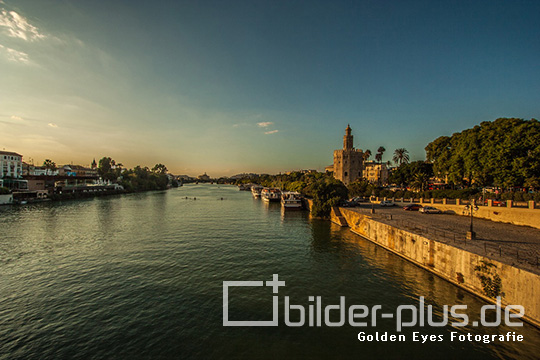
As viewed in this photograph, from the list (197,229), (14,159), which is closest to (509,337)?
(197,229)

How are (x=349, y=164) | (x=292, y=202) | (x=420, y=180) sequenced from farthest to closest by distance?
1. (x=349, y=164)
2. (x=292, y=202)
3. (x=420, y=180)

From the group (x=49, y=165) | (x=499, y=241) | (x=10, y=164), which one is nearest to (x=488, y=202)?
(x=499, y=241)

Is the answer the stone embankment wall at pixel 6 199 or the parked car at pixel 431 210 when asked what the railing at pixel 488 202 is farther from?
the stone embankment wall at pixel 6 199

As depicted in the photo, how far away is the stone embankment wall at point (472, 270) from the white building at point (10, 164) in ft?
527

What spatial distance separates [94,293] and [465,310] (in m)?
25.6

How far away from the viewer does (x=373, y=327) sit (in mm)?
13242

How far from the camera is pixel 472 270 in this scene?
16047 mm

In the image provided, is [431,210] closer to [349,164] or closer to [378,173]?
[349,164]

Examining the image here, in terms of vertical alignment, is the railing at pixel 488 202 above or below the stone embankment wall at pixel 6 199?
above

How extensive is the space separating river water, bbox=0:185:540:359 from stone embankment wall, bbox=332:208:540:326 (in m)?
0.86

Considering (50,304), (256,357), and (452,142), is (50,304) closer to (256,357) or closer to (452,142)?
(256,357)

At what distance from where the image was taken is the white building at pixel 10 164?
112150mm

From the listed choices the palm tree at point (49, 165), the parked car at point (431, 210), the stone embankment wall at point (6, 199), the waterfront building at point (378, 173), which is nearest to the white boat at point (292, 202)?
the parked car at point (431, 210)

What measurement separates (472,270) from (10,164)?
178938 millimetres
